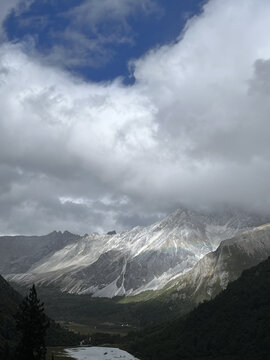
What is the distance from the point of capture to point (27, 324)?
108 meters

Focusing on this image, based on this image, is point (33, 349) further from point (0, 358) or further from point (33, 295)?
point (0, 358)

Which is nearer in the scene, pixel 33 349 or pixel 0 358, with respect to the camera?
pixel 33 349

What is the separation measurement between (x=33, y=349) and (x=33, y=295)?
15.0 metres

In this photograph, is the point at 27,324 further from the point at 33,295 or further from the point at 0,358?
the point at 0,358

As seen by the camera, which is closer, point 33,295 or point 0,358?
point 33,295

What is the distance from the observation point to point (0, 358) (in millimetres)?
167125

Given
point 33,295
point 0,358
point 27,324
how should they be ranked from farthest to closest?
point 0,358 < point 33,295 < point 27,324

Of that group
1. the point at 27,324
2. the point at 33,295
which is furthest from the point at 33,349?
the point at 33,295

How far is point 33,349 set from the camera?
107875mm

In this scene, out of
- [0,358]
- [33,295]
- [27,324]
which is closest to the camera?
[27,324]

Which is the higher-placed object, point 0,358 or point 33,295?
point 33,295

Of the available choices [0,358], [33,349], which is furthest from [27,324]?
[0,358]

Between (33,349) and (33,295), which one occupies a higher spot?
(33,295)

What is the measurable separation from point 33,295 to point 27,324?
38.4 feet
